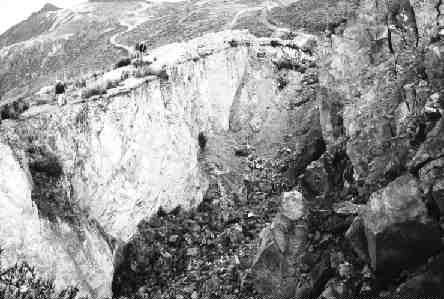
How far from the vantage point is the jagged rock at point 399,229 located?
9953 millimetres

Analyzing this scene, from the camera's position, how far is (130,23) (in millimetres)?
60781

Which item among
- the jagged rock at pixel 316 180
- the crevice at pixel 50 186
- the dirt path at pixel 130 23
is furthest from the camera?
the dirt path at pixel 130 23

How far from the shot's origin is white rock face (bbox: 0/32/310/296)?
14.5 meters

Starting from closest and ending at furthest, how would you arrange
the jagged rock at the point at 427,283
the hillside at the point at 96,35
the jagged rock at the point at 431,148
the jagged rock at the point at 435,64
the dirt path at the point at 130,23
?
the jagged rock at the point at 427,283 → the jagged rock at the point at 431,148 → the jagged rock at the point at 435,64 → the hillside at the point at 96,35 → the dirt path at the point at 130,23

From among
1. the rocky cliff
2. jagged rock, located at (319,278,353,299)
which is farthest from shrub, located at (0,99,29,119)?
jagged rock, located at (319,278,353,299)

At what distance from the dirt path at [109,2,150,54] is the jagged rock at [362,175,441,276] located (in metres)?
36.2

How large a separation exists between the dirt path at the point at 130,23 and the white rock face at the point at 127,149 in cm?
2093

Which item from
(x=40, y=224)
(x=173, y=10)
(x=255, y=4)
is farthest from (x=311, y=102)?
(x=173, y=10)

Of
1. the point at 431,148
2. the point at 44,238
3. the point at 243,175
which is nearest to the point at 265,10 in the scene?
the point at 243,175

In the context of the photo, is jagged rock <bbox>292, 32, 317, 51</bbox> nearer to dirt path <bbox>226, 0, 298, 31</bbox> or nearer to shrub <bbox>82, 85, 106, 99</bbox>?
dirt path <bbox>226, 0, 298, 31</bbox>

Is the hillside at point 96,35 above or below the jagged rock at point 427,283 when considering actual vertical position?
above

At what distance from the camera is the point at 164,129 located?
2045 centimetres

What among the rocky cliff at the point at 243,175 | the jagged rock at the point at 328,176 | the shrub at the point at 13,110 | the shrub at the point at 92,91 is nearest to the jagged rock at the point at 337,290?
the rocky cliff at the point at 243,175

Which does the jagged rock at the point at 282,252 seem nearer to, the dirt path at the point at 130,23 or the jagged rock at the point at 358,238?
the jagged rock at the point at 358,238
